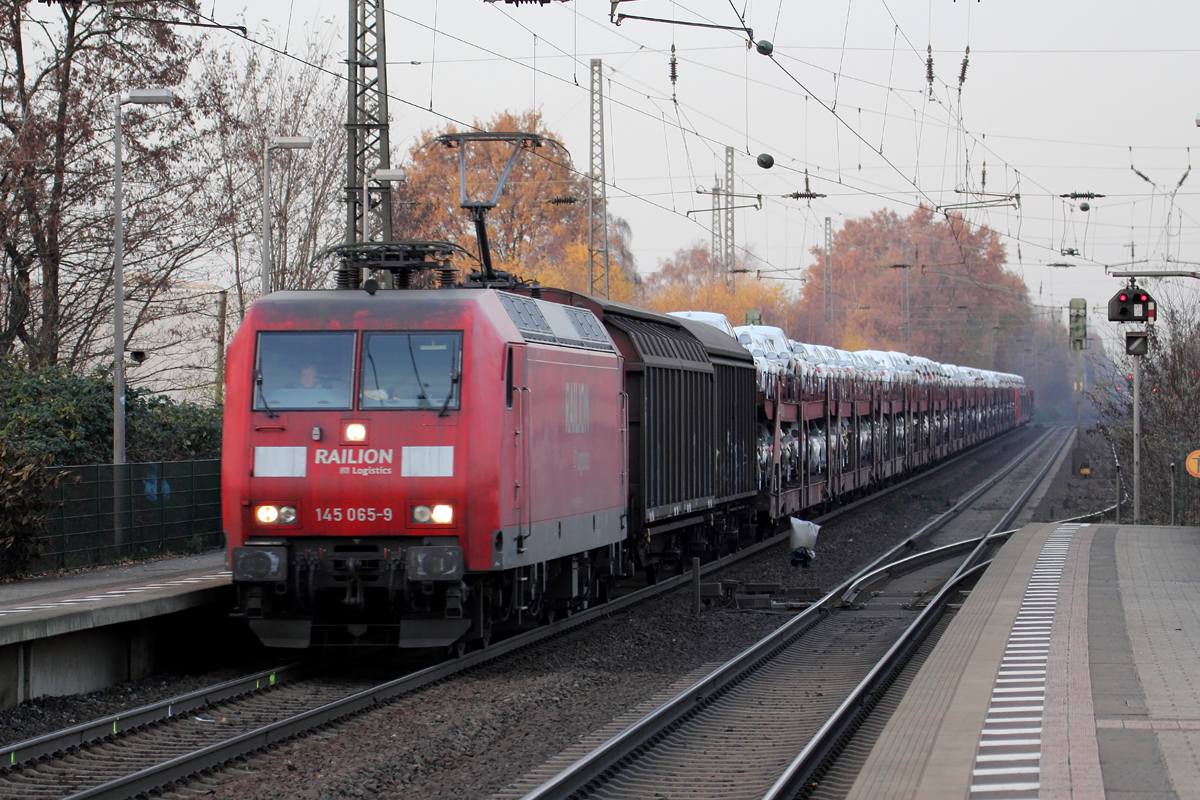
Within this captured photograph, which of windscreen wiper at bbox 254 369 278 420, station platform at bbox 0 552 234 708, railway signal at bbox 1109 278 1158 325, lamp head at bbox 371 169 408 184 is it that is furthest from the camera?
lamp head at bbox 371 169 408 184

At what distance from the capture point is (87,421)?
64.8 ft

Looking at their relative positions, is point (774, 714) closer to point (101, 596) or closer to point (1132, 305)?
point (101, 596)

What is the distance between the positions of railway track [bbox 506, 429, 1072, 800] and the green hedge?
10.8 metres

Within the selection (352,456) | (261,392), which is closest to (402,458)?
(352,456)

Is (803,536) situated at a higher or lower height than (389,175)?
lower

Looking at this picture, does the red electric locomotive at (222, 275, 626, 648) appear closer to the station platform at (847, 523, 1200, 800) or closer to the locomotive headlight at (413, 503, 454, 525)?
the locomotive headlight at (413, 503, 454, 525)

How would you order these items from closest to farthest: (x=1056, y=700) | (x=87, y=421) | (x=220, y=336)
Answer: (x=1056, y=700) → (x=87, y=421) → (x=220, y=336)

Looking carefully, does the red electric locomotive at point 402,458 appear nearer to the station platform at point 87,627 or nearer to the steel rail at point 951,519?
the station platform at point 87,627

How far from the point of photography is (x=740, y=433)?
67.6ft

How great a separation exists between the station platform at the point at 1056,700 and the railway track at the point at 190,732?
13.0ft

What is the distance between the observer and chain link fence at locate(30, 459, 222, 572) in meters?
15.4

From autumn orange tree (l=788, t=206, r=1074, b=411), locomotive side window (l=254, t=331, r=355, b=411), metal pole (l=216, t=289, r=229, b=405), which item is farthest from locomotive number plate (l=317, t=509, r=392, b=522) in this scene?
autumn orange tree (l=788, t=206, r=1074, b=411)

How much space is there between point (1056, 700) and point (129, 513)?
1245 centimetres

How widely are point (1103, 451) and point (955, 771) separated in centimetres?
5180
